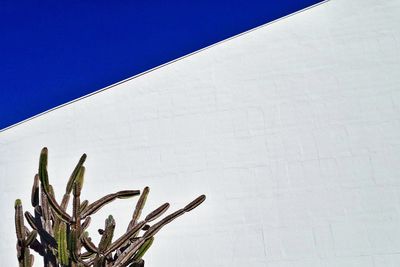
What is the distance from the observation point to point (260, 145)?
5.82 m

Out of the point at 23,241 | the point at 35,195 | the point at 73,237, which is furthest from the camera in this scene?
the point at 35,195

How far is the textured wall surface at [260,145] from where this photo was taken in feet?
18.1

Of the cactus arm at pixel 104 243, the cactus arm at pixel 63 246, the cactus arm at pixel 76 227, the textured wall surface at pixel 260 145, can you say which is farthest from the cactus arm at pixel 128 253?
the textured wall surface at pixel 260 145

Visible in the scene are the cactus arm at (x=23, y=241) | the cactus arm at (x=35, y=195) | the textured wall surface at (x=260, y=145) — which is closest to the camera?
the cactus arm at (x=23, y=241)

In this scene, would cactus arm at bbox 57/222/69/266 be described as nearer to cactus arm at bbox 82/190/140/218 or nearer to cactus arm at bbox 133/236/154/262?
cactus arm at bbox 82/190/140/218

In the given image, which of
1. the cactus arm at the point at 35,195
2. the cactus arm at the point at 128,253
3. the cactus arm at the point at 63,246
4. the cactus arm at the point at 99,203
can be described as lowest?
the cactus arm at the point at 128,253

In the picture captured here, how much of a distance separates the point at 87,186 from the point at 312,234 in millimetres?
2992

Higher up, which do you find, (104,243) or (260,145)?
(260,145)

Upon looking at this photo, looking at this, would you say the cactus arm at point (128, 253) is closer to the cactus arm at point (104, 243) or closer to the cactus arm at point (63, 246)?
the cactus arm at point (104, 243)

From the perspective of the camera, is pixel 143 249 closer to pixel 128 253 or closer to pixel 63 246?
pixel 128 253

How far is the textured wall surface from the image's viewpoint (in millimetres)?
5504

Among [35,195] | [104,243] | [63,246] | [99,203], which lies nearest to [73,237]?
[63,246]

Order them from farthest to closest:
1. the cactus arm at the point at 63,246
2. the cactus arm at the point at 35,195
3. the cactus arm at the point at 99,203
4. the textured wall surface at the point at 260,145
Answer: the textured wall surface at the point at 260,145 < the cactus arm at the point at 35,195 < the cactus arm at the point at 99,203 < the cactus arm at the point at 63,246

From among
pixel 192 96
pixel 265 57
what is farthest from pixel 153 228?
pixel 265 57
